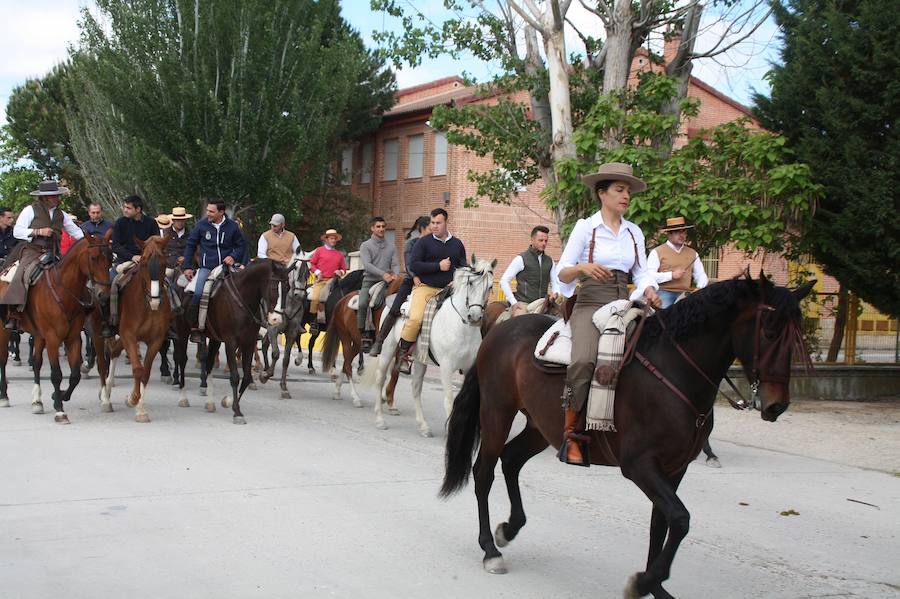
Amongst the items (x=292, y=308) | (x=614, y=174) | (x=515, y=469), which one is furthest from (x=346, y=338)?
(x=614, y=174)

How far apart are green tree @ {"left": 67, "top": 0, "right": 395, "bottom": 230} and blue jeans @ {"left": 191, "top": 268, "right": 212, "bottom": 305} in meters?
21.2

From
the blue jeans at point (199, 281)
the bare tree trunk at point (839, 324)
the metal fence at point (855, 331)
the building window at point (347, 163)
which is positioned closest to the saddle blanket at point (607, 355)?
the blue jeans at point (199, 281)

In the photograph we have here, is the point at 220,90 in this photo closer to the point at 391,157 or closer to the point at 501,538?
the point at 391,157

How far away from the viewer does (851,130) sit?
1501cm

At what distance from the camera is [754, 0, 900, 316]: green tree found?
14.5 m

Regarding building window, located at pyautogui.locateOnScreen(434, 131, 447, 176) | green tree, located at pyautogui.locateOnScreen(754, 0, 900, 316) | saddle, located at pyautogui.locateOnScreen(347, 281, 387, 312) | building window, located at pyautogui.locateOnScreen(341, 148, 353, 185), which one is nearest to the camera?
saddle, located at pyautogui.locateOnScreen(347, 281, 387, 312)

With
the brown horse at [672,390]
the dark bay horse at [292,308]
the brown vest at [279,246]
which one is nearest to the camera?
the brown horse at [672,390]

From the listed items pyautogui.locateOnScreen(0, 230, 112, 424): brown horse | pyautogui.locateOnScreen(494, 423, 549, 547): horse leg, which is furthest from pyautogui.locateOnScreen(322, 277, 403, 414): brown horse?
pyautogui.locateOnScreen(494, 423, 549, 547): horse leg

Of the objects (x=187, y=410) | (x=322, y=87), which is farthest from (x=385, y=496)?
(x=322, y=87)

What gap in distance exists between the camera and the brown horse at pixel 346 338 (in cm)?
1408

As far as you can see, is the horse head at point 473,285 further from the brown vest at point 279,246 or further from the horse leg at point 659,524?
the brown vest at point 279,246

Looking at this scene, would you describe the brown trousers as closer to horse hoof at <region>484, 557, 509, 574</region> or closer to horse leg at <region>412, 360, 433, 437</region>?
horse hoof at <region>484, 557, 509, 574</region>

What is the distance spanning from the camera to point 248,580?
564 centimetres

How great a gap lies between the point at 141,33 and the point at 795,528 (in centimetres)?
3220
